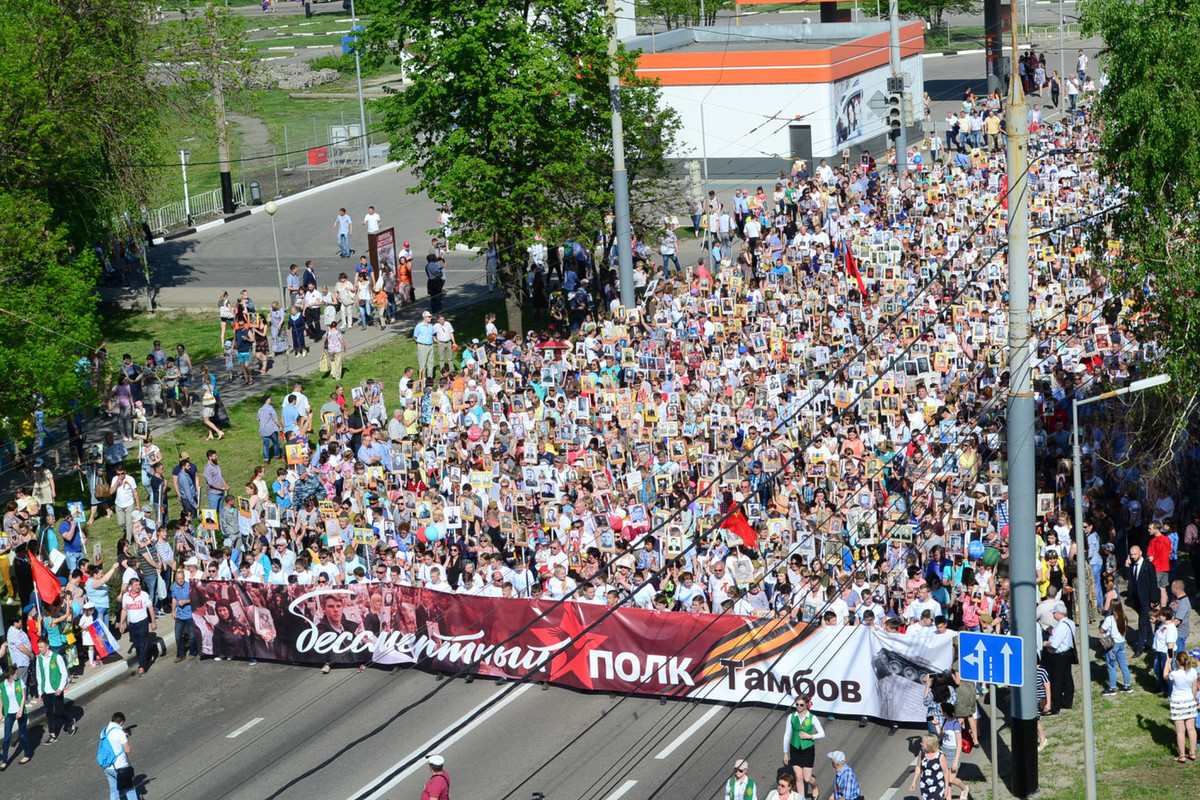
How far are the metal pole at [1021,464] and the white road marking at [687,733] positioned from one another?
4225 mm

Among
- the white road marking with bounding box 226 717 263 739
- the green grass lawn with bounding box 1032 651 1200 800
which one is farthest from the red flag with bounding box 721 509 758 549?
the white road marking with bounding box 226 717 263 739

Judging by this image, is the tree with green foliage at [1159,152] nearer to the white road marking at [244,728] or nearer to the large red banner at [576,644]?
the large red banner at [576,644]

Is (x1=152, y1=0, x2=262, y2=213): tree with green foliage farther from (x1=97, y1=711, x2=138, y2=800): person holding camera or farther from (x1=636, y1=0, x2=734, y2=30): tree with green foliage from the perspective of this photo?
(x1=636, y1=0, x2=734, y2=30): tree with green foliage

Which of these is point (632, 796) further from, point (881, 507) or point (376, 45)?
point (376, 45)

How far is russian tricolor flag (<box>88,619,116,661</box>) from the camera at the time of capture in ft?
78.6

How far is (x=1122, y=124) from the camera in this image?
789 inches

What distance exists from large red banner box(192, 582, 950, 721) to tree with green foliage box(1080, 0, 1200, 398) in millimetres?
5383

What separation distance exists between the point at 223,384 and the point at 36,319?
908 centimetres

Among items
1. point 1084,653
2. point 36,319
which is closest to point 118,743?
point 36,319

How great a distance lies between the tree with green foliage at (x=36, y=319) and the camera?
2714 cm

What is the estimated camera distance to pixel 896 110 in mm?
39500

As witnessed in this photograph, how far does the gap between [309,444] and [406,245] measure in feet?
37.6

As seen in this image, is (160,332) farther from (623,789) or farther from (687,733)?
(623,789)

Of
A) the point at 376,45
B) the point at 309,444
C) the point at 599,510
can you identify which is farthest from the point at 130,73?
the point at 599,510
